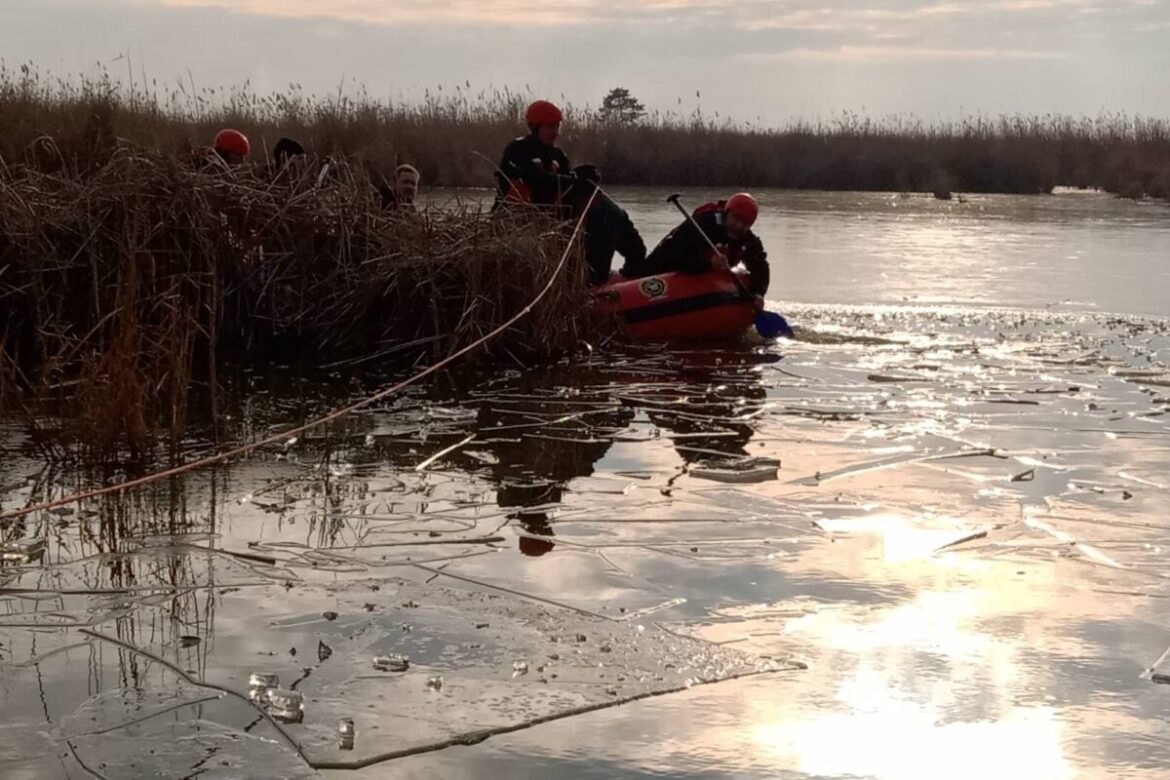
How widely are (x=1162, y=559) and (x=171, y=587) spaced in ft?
9.98

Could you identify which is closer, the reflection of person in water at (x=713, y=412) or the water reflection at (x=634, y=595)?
the water reflection at (x=634, y=595)

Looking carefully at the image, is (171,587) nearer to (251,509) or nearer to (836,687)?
(251,509)

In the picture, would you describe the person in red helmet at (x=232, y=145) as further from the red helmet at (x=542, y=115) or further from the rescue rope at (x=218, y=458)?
the rescue rope at (x=218, y=458)

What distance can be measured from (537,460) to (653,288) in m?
3.91

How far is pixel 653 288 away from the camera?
984 cm

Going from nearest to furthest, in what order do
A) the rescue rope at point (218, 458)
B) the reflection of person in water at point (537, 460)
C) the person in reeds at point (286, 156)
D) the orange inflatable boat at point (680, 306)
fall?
the rescue rope at point (218, 458), the reflection of person in water at point (537, 460), the person in reeds at point (286, 156), the orange inflatable boat at point (680, 306)

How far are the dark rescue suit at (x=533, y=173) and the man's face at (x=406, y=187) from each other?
62 cm

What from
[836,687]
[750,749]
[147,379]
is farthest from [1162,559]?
[147,379]

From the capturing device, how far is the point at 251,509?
5.10m

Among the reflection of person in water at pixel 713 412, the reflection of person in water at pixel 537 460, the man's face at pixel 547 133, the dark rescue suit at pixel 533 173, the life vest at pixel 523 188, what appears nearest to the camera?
the reflection of person in water at pixel 537 460

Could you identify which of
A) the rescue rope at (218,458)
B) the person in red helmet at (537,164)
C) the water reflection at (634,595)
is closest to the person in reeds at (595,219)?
the person in red helmet at (537,164)

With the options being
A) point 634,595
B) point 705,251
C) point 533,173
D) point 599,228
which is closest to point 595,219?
point 599,228

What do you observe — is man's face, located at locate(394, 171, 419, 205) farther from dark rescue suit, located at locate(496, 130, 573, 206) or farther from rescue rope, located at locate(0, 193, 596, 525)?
rescue rope, located at locate(0, 193, 596, 525)

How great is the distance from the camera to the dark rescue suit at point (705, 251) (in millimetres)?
10047
